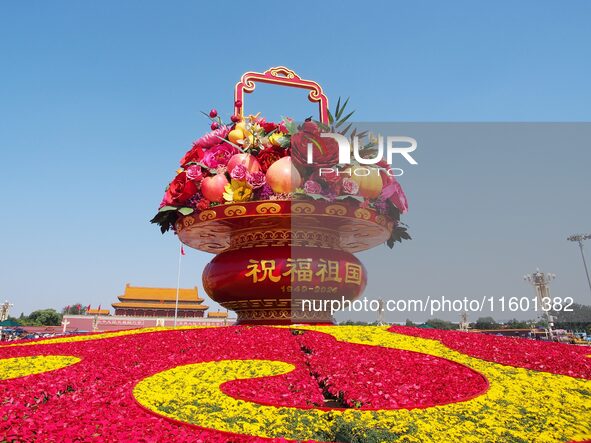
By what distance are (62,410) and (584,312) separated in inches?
1298

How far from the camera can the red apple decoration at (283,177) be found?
6543 mm

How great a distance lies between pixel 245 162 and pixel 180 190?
124 cm

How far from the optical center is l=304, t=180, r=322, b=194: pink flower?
6.40 metres

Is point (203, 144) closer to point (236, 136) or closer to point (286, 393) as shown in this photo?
point (236, 136)

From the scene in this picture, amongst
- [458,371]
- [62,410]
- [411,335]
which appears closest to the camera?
[62,410]

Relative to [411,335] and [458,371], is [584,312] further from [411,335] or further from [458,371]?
[458,371]

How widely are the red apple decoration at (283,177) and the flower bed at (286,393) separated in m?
2.29

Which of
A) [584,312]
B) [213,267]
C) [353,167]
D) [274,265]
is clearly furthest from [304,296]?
[584,312]

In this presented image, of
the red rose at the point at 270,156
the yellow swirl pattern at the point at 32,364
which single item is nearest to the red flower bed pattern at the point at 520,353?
the red rose at the point at 270,156

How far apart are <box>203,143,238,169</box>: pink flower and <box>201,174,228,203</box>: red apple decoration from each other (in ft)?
1.38

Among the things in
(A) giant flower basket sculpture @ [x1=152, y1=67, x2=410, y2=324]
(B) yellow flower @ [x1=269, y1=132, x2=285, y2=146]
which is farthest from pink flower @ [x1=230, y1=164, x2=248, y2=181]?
(B) yellow flower @ [x1=269, y1=132, x2=285, y2=146]

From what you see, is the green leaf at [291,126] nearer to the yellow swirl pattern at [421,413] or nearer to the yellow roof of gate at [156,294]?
the yellow swirl pattern at [421,413]

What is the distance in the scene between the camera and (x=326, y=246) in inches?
273

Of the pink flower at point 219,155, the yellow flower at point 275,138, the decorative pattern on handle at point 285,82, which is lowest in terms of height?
the pink flower at point 219,155
